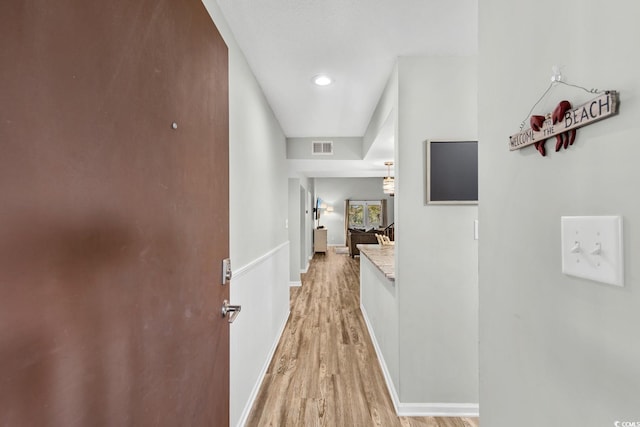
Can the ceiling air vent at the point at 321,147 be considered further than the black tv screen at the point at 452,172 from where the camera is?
Yes

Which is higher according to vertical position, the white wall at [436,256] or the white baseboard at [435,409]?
the white wall at [436,256]

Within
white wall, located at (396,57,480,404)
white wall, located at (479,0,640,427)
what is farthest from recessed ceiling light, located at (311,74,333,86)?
white wall, located at (479,0,640,427)

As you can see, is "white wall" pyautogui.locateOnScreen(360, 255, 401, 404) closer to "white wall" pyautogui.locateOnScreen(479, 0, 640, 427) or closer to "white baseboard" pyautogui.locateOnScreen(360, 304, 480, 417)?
"white baseboard" pyautogui.locateOnScreen(360, 304, 480, 417)

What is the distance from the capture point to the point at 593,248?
1.81 feet

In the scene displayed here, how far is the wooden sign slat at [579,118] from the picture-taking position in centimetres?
51

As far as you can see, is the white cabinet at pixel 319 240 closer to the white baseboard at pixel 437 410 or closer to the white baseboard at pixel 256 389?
the white baseboard at pixel 256 389

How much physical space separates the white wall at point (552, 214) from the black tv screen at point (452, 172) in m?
0.97

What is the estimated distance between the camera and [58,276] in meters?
0.49

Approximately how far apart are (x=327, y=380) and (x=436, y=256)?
1.29m

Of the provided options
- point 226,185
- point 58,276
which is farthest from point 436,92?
point 58,276

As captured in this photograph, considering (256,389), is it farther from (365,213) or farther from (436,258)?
(365,213)

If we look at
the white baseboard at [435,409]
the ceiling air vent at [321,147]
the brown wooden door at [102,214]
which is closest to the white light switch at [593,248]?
the brown wooden door at [102,214]

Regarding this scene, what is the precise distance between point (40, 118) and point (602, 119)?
97cm

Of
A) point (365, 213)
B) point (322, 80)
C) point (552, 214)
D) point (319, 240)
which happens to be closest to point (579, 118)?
point (552, 214)
